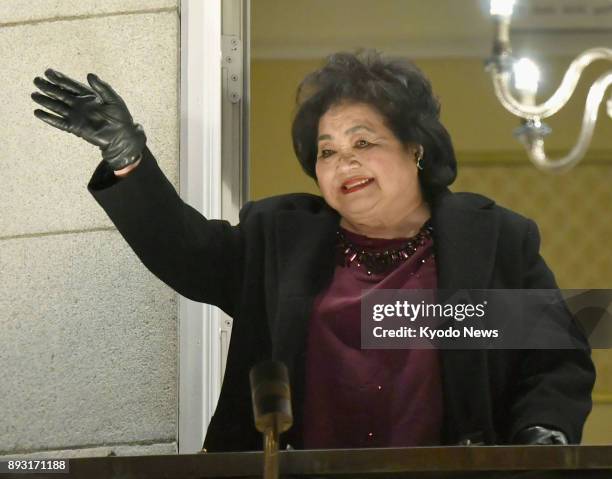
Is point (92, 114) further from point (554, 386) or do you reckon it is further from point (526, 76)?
point (554, 386)

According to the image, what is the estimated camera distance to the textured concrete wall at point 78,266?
358 cm

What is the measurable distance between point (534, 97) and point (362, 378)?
2.63 ft

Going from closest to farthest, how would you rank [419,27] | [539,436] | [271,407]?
[271,407] < [539,436] < [419,27]

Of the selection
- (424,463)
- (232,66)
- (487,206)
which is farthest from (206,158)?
(424,463)

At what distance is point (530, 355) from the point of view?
3.24m

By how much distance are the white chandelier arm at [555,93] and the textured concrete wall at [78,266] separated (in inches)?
33.8

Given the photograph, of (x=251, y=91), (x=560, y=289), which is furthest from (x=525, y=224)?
(x=251, y=91)

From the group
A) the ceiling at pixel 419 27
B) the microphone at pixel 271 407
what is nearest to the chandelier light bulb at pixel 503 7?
the ceiling at pixel 419 27

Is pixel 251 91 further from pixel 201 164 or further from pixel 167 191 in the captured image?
pixel 167 191

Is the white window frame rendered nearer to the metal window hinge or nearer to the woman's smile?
the metal window hinge

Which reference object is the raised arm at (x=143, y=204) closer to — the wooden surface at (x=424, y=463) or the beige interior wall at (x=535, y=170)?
the beige interior wall at (x=535, y=170)

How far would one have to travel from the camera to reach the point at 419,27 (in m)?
3.56

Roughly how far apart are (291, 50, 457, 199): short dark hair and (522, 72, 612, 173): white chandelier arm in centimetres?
19

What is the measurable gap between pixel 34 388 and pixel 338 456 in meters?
1.35
